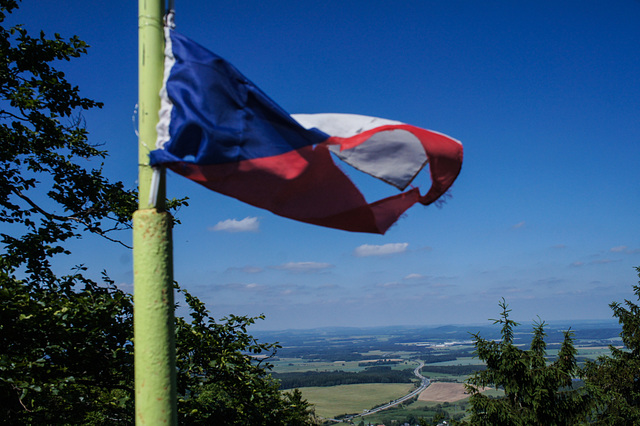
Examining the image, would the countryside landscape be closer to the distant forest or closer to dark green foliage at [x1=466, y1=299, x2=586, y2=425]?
the distant forest

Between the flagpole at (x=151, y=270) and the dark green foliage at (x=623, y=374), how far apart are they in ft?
64.0

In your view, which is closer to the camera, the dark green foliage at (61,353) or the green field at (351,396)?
the dark green foliage at (61,353)

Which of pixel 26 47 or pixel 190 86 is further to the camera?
pixel 26 47

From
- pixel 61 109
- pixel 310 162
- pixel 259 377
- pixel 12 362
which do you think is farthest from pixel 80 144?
pixel 310 162

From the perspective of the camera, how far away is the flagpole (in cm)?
276

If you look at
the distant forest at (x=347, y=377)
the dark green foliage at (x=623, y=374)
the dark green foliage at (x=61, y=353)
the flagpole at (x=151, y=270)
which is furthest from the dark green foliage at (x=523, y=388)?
the distant forest at (x=347, y=377)

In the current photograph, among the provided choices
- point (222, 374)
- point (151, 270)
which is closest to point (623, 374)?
point (222, 374)

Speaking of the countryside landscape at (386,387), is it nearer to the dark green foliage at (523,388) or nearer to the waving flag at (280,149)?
the dark green foliage at (523,388)

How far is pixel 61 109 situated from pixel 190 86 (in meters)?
9.18

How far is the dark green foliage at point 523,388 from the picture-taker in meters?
14.8

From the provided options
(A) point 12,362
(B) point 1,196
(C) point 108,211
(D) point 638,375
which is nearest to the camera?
(A) point 12,362

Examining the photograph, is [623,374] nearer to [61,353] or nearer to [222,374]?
[222,374]

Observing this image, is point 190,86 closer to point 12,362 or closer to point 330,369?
point 12,362

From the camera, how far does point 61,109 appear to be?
11.0 meters
